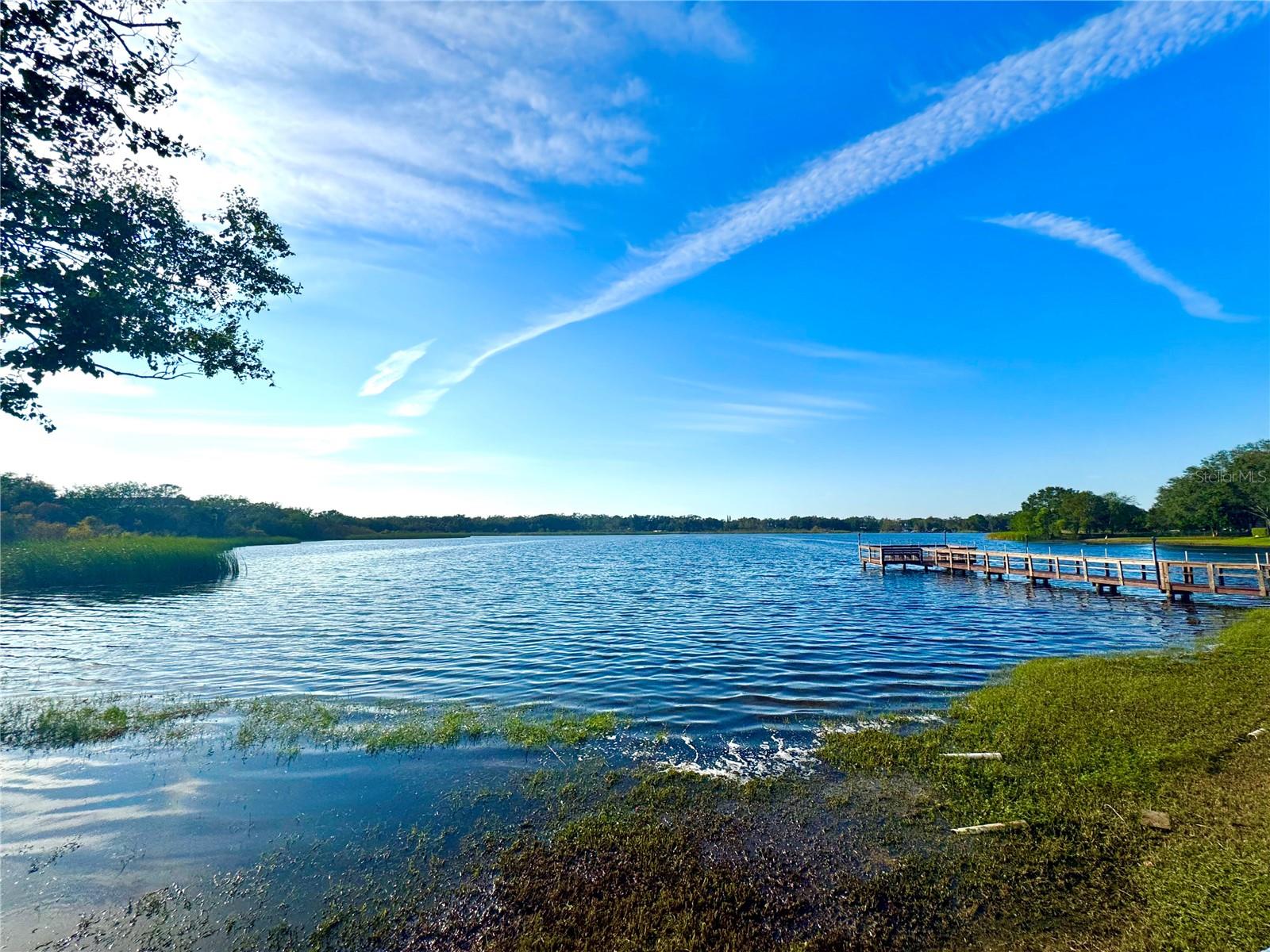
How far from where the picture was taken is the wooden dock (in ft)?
103

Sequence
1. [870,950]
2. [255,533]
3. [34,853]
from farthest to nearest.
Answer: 1. [255,533]
2. [34,853]
3. [870,950]

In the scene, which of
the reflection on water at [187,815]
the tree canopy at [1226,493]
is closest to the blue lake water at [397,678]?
the reflection on water at [187,815]

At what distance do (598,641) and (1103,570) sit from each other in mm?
51067

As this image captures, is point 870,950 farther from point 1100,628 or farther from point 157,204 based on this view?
point 1100,628

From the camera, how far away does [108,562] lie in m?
42.8

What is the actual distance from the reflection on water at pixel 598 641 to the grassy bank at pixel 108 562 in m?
5.45

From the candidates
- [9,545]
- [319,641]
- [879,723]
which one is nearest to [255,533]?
[9,545]

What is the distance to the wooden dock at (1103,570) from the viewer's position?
31469mm

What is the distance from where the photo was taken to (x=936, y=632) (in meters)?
24.5

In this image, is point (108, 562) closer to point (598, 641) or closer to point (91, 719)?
point (91, 719)

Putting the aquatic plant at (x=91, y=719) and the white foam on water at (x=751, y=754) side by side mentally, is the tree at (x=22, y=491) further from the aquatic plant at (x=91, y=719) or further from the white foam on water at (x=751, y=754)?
the white foam on water at (x=751, y=754)

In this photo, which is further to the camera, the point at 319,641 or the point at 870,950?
the point at 319,641

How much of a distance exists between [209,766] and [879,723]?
13953 mm

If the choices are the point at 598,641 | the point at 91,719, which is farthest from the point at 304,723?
the point at 598,641
